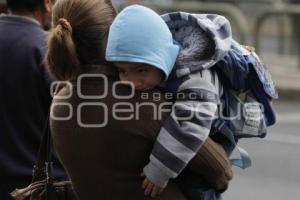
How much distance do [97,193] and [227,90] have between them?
473 mm

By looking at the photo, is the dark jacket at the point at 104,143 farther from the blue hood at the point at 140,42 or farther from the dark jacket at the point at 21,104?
the dark jacket at the point at 21,104

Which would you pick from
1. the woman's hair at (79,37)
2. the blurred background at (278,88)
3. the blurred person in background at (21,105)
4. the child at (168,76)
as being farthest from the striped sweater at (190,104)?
the blurred person in background at (21,105)

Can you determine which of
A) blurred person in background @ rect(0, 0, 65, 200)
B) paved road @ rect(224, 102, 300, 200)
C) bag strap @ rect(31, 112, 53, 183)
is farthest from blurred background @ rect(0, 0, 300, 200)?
A: bag strap @ rect(31, 112, 53, 183)

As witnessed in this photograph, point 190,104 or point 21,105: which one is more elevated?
point 190,104

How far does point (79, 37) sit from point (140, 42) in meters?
0.20

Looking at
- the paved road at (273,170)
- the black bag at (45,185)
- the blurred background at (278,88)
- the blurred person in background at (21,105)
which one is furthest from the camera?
the blurred background at (278,88)

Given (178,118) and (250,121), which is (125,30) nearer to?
(178,118)

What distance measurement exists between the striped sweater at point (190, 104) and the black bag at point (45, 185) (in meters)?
0.56

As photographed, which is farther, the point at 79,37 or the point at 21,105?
the point at 21,105

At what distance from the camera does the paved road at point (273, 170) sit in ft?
22.3

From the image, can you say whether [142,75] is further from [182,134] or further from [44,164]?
[44,164]

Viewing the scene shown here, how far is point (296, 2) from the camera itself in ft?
49.6

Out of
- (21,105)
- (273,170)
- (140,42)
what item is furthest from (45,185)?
(273,170)

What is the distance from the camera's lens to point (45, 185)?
9.00 ft
